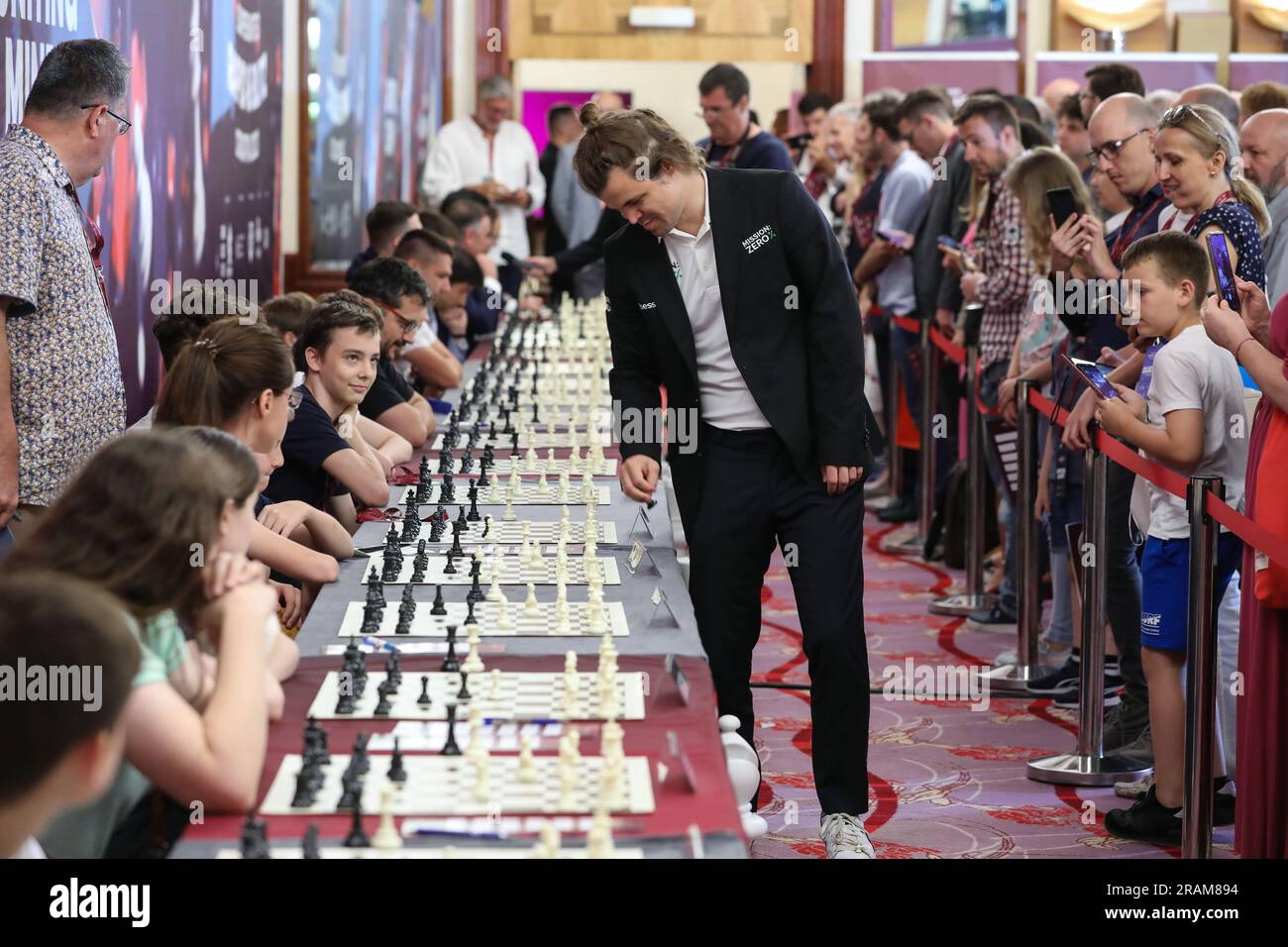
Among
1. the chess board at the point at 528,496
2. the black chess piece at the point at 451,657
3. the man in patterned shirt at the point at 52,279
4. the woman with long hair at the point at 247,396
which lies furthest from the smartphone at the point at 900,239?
the black chess piece at the point at 451,657

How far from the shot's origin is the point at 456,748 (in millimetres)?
2383

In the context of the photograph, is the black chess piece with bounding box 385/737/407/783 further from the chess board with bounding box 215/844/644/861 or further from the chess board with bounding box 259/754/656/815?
the chess board with bounding box 215/844/644/861

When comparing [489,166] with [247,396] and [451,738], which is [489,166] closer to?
[247,396]

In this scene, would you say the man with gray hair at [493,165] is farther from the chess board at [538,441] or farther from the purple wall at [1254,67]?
the purple wall at [1254,67]

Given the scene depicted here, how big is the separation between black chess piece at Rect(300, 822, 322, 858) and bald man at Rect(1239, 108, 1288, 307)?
378cm

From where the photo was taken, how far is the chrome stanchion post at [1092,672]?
4.43 m

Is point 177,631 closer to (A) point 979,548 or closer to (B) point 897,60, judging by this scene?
(A) point 979,548

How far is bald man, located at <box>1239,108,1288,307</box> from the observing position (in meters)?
4.91

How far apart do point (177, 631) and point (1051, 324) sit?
408 cm

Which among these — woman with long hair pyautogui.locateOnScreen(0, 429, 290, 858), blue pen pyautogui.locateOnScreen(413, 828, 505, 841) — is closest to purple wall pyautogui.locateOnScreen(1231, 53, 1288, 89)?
woman with long hair pyautogui.locateOnScreen(0, 429, 290, 858)

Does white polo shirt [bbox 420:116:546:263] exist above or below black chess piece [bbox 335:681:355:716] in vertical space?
above

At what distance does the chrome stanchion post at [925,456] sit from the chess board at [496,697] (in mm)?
5094

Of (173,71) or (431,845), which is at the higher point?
(173,71)
